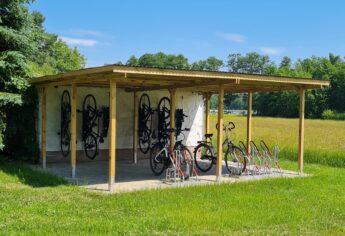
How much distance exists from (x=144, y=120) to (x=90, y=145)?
1.87 metres

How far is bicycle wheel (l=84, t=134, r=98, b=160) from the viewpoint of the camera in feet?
40.3

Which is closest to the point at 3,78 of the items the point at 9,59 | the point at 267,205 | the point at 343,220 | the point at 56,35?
the point at 9,59

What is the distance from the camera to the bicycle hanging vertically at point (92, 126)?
12.3 metres

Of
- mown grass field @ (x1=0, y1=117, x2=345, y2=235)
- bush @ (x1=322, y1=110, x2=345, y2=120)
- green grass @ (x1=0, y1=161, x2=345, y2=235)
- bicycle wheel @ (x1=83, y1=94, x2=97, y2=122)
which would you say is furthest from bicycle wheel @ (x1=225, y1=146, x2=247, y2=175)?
bush @ (x1=322, y1=110, x2=345, y2=120)

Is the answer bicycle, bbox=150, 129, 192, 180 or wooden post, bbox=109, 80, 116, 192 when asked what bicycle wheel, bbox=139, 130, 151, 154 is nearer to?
bicycle, bbox=150, 129, 192, 180

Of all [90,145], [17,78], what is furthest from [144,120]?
[17,78]

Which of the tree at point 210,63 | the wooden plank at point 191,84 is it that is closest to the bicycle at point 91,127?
the wooden plank at point 191,84

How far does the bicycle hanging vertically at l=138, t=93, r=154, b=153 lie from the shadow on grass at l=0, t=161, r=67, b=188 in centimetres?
360

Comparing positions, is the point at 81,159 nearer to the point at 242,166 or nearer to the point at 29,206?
the point at 242,166

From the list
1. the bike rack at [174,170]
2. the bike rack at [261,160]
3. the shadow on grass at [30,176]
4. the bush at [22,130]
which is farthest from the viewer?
the bush at [22,130]

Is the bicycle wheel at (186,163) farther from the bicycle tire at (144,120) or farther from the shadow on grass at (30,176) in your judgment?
the bicycle tire at (144,120)

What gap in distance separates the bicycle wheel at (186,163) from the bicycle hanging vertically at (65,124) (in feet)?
12.2

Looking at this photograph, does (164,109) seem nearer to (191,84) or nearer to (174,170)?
(191,84)

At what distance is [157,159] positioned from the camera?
9891mm
